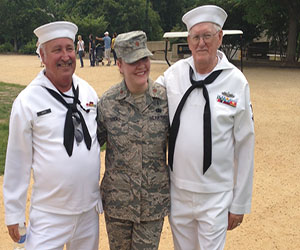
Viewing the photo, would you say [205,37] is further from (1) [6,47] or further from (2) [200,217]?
(1) [6,47]

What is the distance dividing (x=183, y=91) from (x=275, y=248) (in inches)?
91.8

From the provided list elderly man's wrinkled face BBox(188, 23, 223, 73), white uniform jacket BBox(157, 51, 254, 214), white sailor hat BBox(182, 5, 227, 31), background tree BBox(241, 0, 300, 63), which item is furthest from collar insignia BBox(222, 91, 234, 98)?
background tree BBox(241, 0, 300, 63)

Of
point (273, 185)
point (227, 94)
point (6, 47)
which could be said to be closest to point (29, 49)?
point (6, 47)

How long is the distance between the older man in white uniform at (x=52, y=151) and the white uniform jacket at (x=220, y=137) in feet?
2.13

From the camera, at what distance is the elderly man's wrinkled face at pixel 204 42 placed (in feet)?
8.52

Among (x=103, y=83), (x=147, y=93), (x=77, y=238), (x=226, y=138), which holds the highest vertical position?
(x=147, y=93)

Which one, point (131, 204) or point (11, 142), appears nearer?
point (11, 142)

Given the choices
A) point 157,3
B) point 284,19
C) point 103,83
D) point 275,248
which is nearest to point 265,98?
point 103,83

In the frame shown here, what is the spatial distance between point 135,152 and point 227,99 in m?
0.75

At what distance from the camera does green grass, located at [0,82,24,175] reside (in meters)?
6.89

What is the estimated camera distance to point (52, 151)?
→ 2496 mm

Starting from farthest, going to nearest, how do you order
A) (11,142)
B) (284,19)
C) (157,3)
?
(157,3)
(284,19)
(11,142)

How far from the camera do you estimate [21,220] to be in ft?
8.55

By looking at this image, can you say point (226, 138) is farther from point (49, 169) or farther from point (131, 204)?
point (49, 169)
